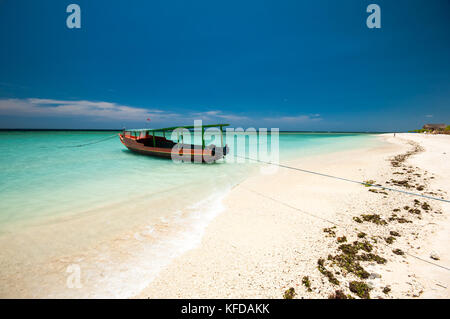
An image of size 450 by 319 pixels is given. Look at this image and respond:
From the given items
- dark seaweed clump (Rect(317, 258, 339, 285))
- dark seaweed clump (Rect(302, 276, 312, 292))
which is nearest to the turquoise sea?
dark seaweed clump (Rect(302, 276, 312, 292))

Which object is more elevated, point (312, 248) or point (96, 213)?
point (312, 248)

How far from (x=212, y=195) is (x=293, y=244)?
434cm

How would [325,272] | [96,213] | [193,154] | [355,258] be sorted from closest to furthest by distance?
[325,272] → [355,258] → [96,213] → [193,154]

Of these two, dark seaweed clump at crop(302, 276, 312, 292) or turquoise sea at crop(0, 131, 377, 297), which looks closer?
dark seaweed clump at crop(302, 276, 312, 292)

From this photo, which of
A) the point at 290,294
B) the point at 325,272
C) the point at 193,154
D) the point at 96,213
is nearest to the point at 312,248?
the point at 325,272

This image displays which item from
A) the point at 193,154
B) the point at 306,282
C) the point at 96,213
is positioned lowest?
the point at 96,213

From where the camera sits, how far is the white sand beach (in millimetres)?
2590

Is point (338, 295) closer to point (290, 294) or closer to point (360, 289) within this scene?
point (360, 289)

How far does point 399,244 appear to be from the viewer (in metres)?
3.47

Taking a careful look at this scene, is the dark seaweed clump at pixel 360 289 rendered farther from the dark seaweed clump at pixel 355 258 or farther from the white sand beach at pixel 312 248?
the dark seaweed clump at pixel 355 258

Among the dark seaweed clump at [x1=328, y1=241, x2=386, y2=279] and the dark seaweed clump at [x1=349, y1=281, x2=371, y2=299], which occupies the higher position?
the dark seaweed clump at [x1=328, y1=241, x2=386, y2=279]

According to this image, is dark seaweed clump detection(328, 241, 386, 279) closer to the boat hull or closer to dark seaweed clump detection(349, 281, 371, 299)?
dark seaweed clump detection(349, 281, 371, 299)

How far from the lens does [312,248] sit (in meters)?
3.48
